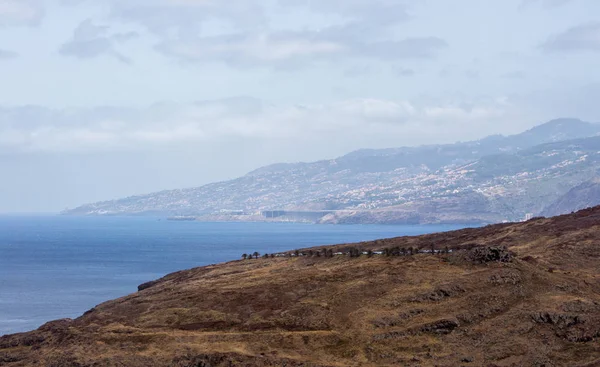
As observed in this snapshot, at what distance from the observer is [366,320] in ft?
240

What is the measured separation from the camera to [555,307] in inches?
2872

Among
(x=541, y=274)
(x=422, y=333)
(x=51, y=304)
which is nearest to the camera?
(x=422, y=333)

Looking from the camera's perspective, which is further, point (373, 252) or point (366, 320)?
point (373, 252)

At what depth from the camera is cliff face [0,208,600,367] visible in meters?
65.7

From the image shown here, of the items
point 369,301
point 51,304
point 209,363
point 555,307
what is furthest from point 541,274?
point 51,304

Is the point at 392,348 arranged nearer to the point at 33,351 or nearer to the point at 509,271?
the point at 509,271

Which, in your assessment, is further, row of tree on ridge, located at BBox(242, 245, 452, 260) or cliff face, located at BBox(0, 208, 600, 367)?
row of tree on ridge, located at BBox(242, 245, 452, 260)

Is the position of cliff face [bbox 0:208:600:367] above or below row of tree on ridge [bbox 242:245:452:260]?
below

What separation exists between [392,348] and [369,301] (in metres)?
11.8

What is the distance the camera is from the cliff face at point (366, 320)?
65688mm

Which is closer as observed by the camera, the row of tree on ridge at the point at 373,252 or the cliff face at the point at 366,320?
the cliff face at the point at 366,320

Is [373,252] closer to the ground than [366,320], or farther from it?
farther from it

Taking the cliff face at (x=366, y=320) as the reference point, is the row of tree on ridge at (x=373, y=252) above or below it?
above

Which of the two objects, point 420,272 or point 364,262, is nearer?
point 420,272
